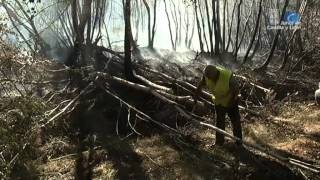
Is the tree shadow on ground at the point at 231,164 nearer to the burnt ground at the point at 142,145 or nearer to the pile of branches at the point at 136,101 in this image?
the burnt ground at the point at 142,145

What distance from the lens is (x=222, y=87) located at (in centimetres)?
799

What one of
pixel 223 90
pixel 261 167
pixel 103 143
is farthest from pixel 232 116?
pixel 103 143

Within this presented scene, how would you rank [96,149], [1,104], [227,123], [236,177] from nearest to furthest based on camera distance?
[236,177] → [1,104] → [96,149] → [227,123]

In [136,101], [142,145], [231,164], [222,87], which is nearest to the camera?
[222,87]

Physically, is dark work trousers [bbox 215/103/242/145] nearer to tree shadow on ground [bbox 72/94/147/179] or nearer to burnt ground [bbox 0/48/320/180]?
burnt ground [bbox 0/48/320/180]

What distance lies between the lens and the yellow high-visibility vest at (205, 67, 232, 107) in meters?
7.95

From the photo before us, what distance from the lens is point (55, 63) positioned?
43.1ft

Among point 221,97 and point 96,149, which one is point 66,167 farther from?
point 221,97

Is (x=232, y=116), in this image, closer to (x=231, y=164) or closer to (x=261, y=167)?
(x=231, y=164)

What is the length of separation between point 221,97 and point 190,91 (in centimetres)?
287

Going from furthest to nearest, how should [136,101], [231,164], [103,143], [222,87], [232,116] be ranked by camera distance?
[136,101], [103,143], [232,116], [231,164], [222,87]

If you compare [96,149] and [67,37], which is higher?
[67,37]

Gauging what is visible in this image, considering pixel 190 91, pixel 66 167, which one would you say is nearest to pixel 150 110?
pixel 190 91

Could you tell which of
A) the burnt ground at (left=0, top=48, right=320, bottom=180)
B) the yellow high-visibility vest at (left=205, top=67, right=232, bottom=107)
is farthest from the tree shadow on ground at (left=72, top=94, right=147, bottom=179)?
the yellow high-visibility vest at (left=205, top=67, right=232, bottom=107)
